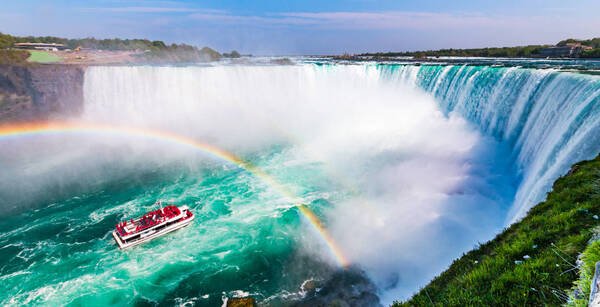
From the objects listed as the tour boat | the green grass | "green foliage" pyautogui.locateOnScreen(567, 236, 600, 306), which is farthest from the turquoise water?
the green grass

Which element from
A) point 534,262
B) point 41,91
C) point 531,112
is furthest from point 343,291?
point 41,91

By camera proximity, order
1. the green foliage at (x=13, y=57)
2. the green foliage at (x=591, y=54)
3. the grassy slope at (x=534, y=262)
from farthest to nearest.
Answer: the green foliage at (x=13, y=57) → the green foliage at (x=591, y=54) → the grassy slope at (x=534, y=262)

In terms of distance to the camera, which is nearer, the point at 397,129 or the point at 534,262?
the point at 534,262

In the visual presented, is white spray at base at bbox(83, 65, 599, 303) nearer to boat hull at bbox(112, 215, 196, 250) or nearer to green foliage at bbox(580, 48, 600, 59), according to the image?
boat hull at bbox(112, 215, 196, 250)

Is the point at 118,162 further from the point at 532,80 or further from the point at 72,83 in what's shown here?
the point at 532,80

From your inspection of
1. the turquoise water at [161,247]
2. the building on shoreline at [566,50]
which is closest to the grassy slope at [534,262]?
the turquoise water at [161,247]

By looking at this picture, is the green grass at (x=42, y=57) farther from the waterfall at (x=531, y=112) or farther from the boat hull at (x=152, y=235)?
the waterfall at (x=531, y=112)

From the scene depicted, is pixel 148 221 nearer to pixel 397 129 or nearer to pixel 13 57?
pixel 397 129
